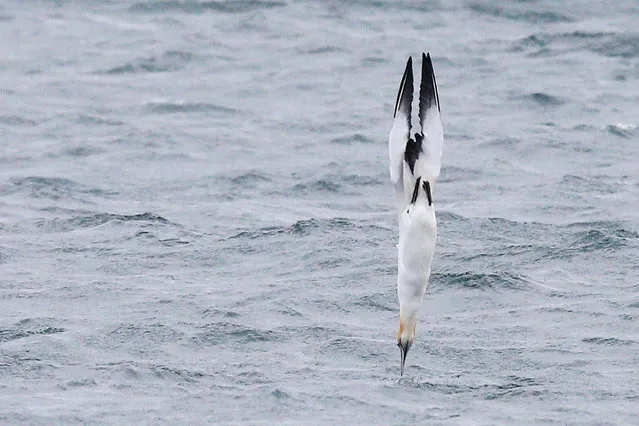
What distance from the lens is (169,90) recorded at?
25.4m

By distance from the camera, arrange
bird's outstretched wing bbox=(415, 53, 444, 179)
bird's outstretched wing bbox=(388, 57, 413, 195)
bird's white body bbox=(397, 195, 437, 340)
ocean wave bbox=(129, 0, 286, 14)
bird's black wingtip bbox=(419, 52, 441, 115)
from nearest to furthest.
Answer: bird's white body bbox=(397, 195, 437, 340), bird's outstretched wing bbox=(415, 53, 444, 179), bird's outstretched wing bbox=(388, 57, 413, 195), bird's black wingtip bbox=(419, 52, 441, 115), ocean wave bbox=(129, 0, 286, 14)

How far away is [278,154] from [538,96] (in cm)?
525

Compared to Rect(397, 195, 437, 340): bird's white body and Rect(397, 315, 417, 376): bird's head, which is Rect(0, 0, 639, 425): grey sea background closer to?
Rect(397, 315, 417, 376): bird's head

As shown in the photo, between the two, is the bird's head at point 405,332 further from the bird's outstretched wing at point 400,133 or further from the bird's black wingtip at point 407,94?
the bird's black wingtip at point 407,94

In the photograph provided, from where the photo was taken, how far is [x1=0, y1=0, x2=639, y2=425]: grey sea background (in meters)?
13.0

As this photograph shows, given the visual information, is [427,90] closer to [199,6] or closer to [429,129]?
[429,129]

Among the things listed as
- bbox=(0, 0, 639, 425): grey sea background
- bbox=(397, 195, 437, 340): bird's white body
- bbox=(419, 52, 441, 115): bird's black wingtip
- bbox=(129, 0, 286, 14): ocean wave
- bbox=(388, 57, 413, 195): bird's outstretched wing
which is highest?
bbox=(419, 52, 441, 115): bird's black wingtip

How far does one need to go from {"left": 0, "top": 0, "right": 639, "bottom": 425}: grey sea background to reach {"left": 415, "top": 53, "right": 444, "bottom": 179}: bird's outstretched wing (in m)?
2.06

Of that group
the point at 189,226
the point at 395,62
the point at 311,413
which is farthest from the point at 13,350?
the point at 395,62

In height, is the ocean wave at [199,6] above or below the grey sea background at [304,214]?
above

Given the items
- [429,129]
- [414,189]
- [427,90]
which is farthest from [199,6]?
[414,189]

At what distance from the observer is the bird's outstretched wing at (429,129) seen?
37.8ft

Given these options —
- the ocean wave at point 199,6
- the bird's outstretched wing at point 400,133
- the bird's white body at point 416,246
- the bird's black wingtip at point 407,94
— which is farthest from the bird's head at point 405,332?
the ocean wave at point 199,6

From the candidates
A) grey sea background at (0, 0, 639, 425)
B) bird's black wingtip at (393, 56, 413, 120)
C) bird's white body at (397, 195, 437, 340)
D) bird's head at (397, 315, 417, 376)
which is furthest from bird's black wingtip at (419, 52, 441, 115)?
grey sea background at (0, 0, 639, 425)
